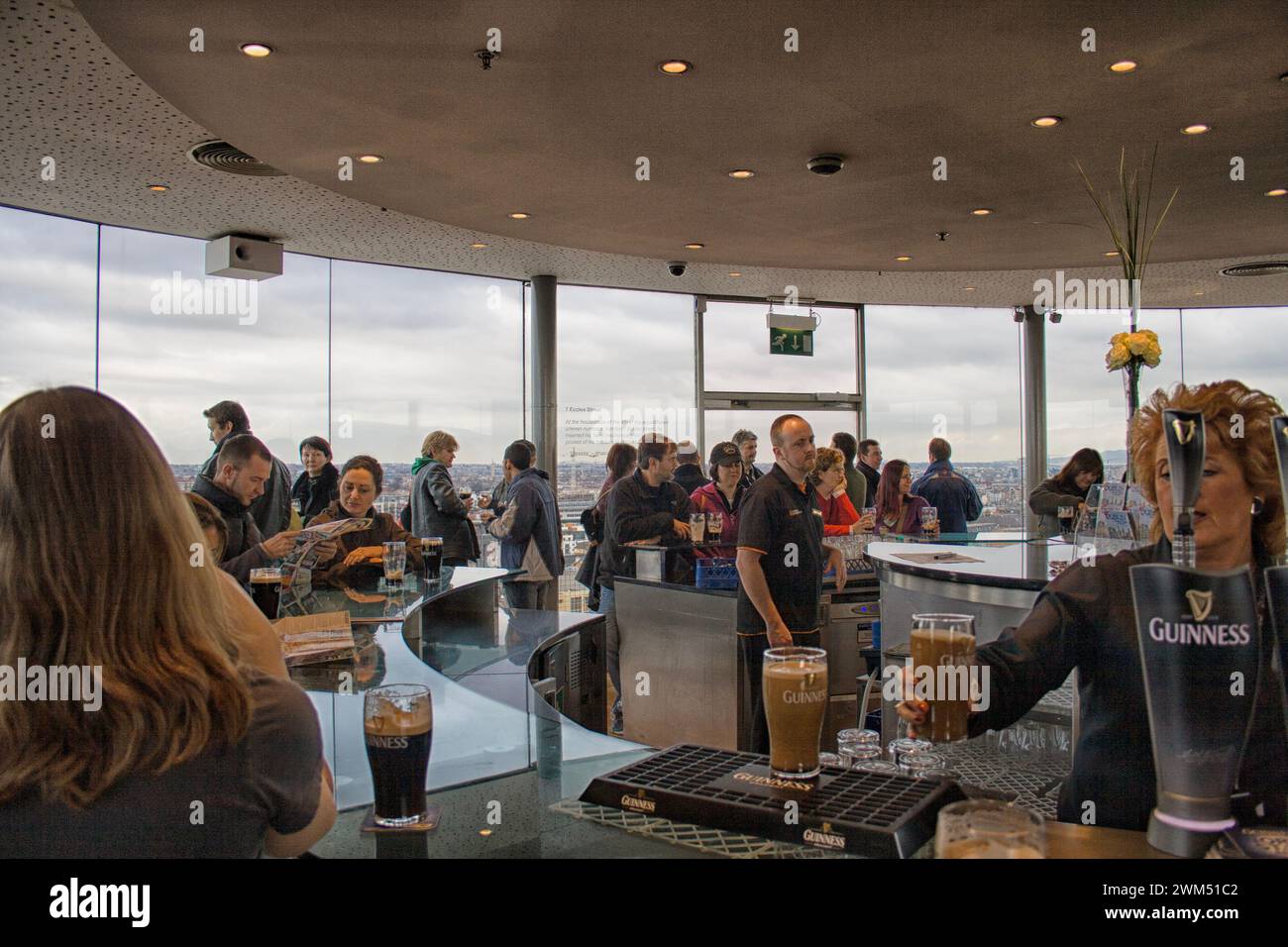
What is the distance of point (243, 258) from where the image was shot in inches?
272

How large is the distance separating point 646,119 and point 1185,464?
4092 millimetres

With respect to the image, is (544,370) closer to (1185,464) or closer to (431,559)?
(431,559)

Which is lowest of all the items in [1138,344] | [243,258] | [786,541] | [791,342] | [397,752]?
[397,752]

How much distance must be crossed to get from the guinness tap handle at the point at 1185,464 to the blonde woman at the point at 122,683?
98cm

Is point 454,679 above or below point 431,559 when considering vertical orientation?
below

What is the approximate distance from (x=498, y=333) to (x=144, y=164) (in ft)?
12.9

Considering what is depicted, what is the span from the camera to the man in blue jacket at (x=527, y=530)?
607cm

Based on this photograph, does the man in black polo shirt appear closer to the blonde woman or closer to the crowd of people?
the crowd of people

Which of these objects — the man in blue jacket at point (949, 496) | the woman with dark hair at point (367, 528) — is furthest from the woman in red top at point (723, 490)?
the woman with dark hair at point (367, 528)

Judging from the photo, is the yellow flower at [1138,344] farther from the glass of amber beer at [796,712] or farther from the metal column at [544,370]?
the metal column at [544,370]

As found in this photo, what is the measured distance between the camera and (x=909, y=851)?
41.6 inches

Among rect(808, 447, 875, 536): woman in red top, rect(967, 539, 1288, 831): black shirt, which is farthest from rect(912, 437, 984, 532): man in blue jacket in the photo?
rect(967, 539, 1288, 831): black shirt

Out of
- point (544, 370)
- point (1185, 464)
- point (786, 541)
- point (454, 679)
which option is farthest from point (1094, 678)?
point (544, 370)

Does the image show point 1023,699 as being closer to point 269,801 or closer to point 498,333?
point 269,801
